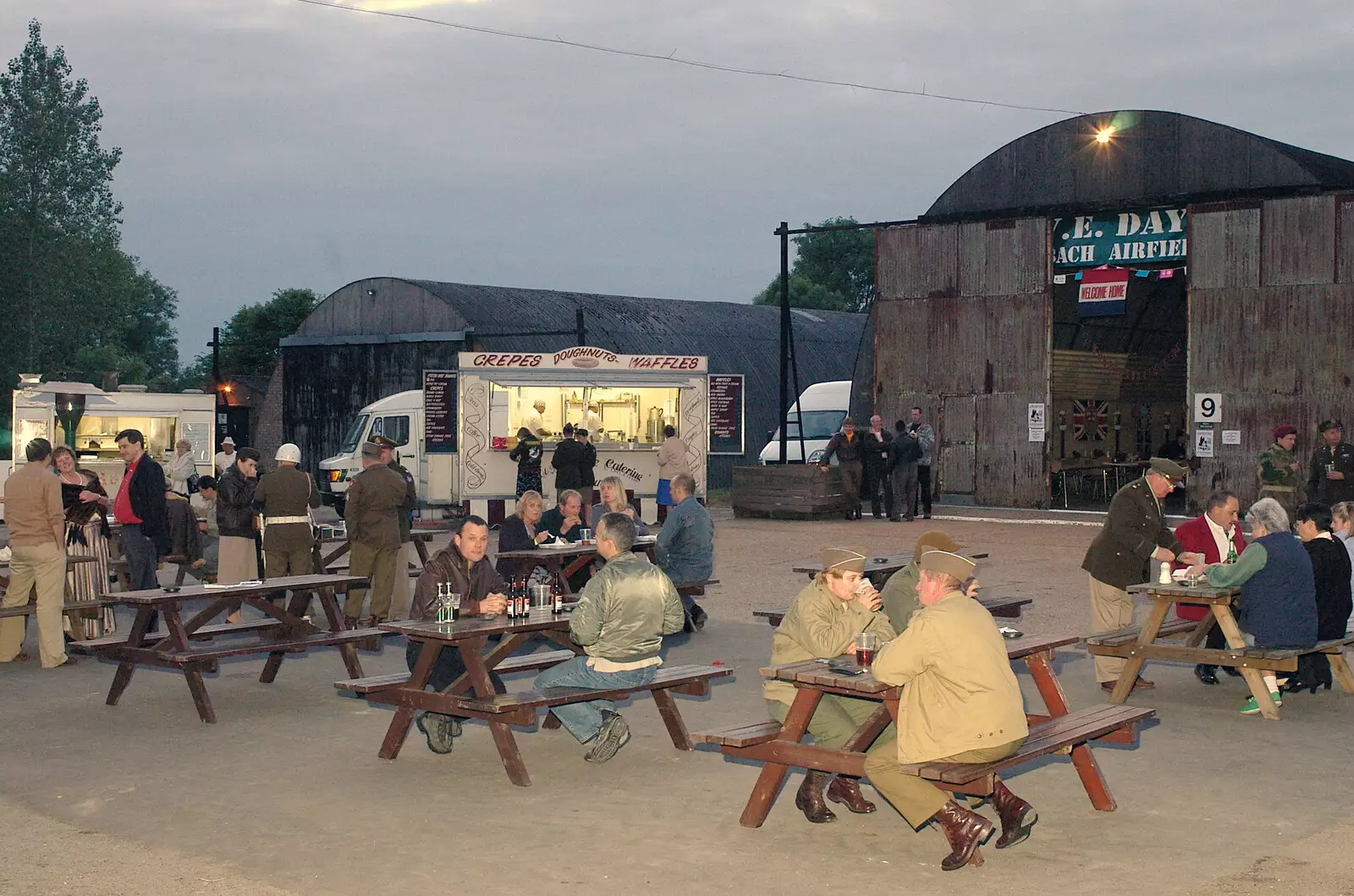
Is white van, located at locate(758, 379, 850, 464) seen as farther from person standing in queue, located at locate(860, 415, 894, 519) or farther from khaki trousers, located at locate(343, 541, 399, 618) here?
khaki trousers, located at locate(343, 541, 399, 618)

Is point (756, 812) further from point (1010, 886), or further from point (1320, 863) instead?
point (1320, 863)

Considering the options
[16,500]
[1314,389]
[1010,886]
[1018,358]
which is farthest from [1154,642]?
[1018,358]

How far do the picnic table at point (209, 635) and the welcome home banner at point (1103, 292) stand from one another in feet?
65.3

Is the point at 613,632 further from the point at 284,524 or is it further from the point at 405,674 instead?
the point at 284,524

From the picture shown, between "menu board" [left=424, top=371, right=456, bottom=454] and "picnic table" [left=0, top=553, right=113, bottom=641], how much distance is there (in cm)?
1190

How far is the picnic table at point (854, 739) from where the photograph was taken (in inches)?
270

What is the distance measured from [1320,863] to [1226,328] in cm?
2170

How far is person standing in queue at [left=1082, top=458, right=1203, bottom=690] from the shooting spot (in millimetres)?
10953

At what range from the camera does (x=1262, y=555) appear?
1012 centimetres

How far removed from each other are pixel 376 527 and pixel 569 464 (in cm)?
988

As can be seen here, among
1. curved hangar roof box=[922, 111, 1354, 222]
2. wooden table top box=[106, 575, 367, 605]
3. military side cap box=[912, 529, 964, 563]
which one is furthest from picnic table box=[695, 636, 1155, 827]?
curved hangar roof box=[922, 111, 1354, 222]

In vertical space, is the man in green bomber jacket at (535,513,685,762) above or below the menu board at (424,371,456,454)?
below

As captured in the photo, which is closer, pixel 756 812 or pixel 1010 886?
pixel 1010 886

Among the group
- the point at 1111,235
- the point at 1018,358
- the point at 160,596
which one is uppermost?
the point at 1111,235
